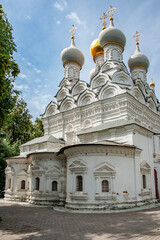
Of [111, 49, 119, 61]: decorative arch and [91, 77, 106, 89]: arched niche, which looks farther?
[111, 49, 119, 61]: decorative arch

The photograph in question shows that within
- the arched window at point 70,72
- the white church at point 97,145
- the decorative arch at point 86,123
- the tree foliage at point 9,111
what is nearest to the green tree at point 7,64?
the tree foliage at point 9,111

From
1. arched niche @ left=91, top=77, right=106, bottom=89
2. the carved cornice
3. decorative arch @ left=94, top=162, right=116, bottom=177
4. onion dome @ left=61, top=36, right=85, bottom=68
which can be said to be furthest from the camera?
onion dome @ left=61, top=36, right=85, bottom=68

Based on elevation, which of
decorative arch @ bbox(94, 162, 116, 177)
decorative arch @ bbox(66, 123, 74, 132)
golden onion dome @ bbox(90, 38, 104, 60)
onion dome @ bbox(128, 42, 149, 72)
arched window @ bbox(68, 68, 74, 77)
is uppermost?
golden onion dome @ bbox(90, 38, 104, 60)

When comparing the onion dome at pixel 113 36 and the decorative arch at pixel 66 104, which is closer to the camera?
the decorative arch at pixel 66 104

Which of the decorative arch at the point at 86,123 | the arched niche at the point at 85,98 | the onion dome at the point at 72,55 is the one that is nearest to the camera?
the decorative arch at the point at 86,123

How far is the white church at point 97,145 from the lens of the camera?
34.5ft

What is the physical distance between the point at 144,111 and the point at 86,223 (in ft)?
40.3

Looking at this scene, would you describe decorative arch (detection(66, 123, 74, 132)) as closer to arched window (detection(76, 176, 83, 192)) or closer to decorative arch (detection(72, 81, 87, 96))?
decorative arch (detection(72, 81, 87, 96))

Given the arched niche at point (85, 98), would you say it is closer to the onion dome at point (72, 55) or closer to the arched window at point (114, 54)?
the arched window at point (114, 54)

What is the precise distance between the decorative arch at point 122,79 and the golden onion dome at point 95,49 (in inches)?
258

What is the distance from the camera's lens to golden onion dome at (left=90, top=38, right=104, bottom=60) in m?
22.8

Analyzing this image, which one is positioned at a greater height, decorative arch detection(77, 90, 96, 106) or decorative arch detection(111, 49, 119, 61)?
decorative arch detection(111, 49, 119, 61)

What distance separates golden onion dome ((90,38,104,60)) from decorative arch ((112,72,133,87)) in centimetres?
654

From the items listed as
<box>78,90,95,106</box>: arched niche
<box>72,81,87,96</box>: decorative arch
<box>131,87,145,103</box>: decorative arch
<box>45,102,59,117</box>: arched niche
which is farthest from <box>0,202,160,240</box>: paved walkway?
<box>72,81,87,96</box>: decorative arch
